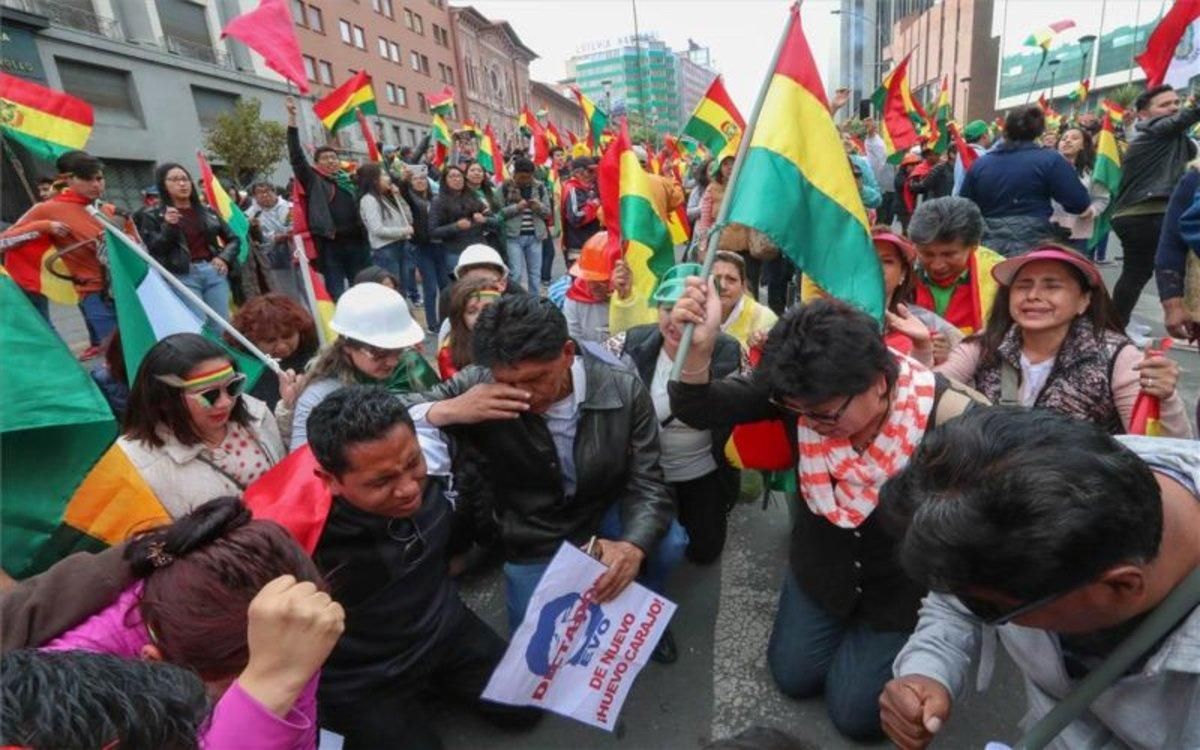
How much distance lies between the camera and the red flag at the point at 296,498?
1847 millimetres

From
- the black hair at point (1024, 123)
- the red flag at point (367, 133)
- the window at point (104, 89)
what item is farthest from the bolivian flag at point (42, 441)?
the window at point (104, 89)

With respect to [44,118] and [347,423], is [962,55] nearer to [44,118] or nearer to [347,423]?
[44,118]

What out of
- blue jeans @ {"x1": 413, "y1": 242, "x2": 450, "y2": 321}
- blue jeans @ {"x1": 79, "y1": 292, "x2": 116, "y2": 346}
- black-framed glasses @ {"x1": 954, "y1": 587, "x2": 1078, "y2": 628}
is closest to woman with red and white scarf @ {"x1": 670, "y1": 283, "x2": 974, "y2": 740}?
black-framed glasses @ {"x1": 954, "y1": 587, "x2": 1078, "y2": 628}

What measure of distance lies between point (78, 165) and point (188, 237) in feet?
3.89

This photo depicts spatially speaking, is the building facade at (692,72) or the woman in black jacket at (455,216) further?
the building facade at (692,72)

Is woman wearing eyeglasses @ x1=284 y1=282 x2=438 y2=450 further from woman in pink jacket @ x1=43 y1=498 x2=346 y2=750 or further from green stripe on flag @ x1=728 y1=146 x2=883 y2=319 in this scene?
green stripe on flag @ x1=728 y1=146 x2=883 y2=319

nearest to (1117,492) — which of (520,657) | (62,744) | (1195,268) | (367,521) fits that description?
(62,744)

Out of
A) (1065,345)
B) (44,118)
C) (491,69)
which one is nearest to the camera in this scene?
(1065,345)

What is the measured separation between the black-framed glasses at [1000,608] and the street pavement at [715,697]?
1.09 meters

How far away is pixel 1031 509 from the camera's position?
2.86 feet

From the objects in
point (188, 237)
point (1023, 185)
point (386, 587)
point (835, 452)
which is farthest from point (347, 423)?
point (188, 237)

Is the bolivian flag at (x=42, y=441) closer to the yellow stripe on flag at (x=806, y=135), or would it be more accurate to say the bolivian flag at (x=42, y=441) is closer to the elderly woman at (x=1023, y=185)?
the yellow stripe on flag at (x=806, y=135)

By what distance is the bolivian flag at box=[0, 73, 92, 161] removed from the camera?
3.67m

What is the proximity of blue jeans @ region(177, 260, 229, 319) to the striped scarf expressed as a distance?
505 centimetres
